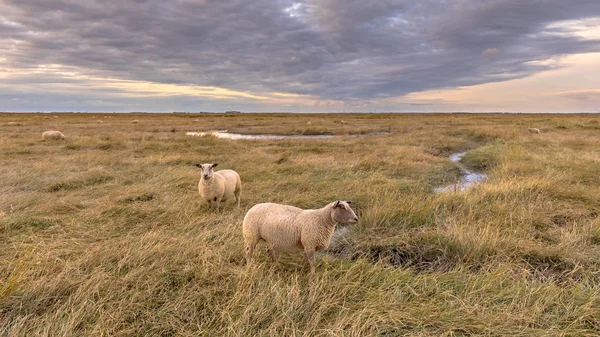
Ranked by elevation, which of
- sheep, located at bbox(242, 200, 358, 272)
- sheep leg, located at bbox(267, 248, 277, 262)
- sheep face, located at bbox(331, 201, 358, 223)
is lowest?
sheep leg, located at bbox(267, 248, 277, 262)

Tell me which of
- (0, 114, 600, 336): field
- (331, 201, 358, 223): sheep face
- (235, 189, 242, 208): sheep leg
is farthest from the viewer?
(235, 189, 242, 208): sheep leg

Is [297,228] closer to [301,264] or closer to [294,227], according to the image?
[294,227]

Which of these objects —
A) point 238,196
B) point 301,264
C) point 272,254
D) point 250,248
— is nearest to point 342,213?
point 301,264

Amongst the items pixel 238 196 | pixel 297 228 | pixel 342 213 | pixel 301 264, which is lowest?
pixel 301 264

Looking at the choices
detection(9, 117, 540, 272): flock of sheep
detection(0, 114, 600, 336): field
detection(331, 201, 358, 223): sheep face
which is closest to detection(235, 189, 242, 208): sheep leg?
detection(0, 114, 600, 336): field

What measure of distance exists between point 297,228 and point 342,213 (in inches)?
28.3

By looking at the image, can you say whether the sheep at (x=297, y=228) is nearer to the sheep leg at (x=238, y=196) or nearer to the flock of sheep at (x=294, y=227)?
the flock of sheep at (x=294, y=227)

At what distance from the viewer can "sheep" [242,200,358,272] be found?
14.9 feet

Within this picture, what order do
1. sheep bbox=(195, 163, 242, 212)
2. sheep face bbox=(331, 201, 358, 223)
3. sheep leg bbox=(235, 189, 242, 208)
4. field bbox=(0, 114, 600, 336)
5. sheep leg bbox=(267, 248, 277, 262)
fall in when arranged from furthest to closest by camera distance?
sheep leg bbox=(235, 189, 242, 208)
sheep bbox=(195, 163, 242, 212)
sheep leg bbox=(267, 248, 277, 262)
sheep face bbox=(331, 201, 358, 223)
field bbox=(0, 114, 600, 336)

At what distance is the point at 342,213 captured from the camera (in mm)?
4504

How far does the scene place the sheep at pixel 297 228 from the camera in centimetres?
453

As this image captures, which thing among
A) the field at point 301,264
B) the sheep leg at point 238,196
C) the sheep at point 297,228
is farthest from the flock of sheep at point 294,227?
the sheep leg at point 238,196

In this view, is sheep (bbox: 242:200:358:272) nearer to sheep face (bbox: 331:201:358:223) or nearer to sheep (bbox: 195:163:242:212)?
sheep face (bbox: 331:201:358:223)

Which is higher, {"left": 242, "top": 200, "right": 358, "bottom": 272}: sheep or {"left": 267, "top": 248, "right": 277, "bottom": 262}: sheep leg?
{"left": 242, "top": 200, "right": 358, "bottom": 272}: sheep
